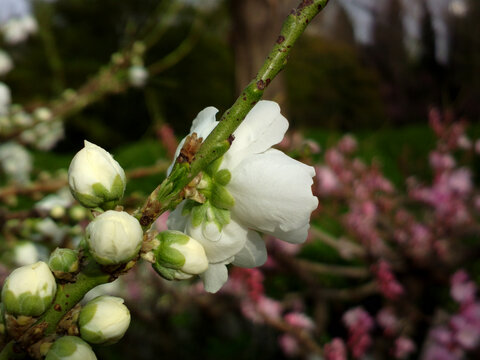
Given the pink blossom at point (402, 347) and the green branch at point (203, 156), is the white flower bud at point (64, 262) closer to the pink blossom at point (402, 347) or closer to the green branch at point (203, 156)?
the green branch at point (203, 156)

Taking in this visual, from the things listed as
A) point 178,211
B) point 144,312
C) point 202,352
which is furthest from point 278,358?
point 178,211

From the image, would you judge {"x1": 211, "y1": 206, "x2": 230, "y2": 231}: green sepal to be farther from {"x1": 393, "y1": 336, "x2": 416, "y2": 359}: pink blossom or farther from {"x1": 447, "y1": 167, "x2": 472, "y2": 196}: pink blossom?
{"x1": 447, "y1": 167, "x2": 472, "y2": 196}: pink blossom

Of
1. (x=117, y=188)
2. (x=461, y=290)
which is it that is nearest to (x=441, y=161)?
(x=461, y=290)

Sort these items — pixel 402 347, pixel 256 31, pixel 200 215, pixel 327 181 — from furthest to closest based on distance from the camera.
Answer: pixel 256 31
pixel 327 181
pixel 402 347
pixel 200 215

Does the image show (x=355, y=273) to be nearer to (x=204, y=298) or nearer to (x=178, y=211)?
(x=204, y=298)

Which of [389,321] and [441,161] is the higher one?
[441,161]

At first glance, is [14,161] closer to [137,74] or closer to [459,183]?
[137,74]

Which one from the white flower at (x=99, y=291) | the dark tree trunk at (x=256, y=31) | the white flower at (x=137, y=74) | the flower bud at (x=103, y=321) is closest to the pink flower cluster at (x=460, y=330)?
the white flower at (x=99, y=291)
